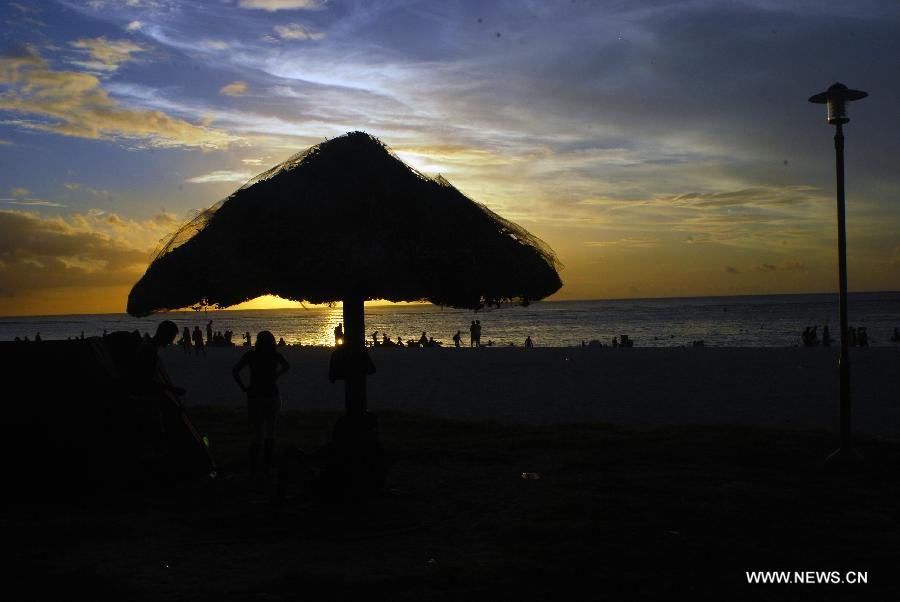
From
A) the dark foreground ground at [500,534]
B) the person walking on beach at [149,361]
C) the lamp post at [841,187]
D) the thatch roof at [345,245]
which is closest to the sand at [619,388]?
the lamp post at [841,187]

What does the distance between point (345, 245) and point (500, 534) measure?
2.80 metres

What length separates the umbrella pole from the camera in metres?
7.61

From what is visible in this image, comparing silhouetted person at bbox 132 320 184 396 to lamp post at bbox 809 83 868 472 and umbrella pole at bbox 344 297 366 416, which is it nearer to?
umbrella pole at bbox 344 297 366 416

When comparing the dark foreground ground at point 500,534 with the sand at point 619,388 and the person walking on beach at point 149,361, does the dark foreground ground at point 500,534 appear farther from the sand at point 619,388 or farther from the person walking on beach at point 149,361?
the sand at point 619,388

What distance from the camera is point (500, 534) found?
6250 mm

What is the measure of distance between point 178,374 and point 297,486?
2008 centimetres

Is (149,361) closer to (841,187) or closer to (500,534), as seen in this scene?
(500,534)

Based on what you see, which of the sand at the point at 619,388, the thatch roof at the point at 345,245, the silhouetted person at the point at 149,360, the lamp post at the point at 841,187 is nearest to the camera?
the thatch roof at the point at 345,245

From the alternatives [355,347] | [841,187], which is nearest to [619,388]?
[841,187]

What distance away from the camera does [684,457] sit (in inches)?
370

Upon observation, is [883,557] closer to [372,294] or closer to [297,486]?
[372,294]

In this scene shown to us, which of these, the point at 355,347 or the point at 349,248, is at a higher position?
the point at 349,248

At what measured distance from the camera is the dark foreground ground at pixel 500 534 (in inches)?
196

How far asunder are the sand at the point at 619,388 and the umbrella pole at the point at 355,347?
685 cm
